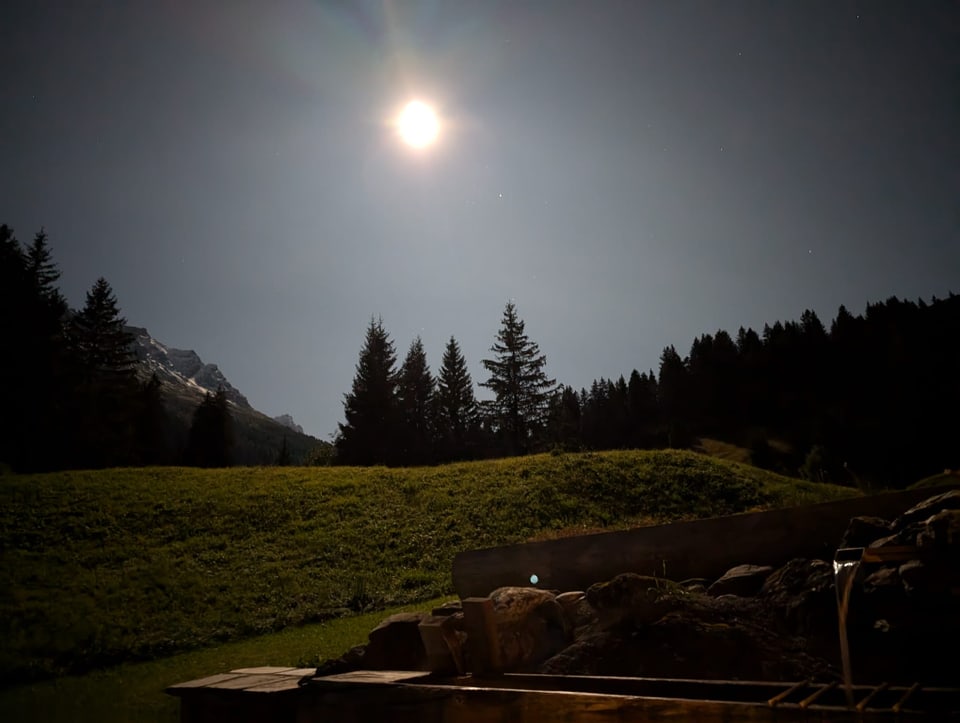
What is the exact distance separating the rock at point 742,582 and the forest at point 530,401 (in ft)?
76.7

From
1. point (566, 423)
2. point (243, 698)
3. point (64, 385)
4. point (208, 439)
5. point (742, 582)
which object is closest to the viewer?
point (243, 698)

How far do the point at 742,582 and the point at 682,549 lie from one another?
72cm

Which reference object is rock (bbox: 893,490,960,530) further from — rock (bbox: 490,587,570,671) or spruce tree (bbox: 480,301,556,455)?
spruce tree (bbox: 480,301,556,455)

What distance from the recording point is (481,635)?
153 inches

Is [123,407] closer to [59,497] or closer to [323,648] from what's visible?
[59,497]

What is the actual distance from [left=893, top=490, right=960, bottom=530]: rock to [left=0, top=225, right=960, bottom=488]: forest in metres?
24.2

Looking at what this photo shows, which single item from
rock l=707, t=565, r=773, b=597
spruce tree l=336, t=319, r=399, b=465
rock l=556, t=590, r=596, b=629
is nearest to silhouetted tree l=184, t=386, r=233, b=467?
spruce tree l=336, t=319, r=399, b=465

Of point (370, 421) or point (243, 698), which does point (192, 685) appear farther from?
point (370, 421)

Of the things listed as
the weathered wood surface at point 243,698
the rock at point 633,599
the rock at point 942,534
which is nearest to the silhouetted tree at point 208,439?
the weathered wood surface at point 243,698

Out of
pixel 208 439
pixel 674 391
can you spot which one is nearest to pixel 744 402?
pixel 674 391

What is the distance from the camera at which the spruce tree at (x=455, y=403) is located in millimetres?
48219

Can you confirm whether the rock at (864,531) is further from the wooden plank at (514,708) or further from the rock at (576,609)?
the wooden plank at (514,708)

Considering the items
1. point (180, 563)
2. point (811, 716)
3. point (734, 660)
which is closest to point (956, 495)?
point (734, 660)

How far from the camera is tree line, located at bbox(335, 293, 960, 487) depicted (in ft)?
135
